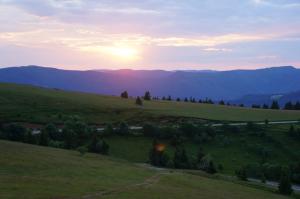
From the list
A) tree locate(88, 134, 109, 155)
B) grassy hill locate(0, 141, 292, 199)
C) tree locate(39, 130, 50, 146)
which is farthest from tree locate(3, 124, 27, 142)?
grassy hill locate(0, 141, 292, 199)

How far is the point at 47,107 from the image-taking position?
16400 centimetres

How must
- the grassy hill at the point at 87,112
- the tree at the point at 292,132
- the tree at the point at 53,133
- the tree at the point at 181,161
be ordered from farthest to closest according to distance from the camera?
the grassy hill at the point at 87,112, the tree at the point at 292,132, the tree at the point at 53,133, the tree at the point at 181,161

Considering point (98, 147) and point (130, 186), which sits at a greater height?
point (130, 186)

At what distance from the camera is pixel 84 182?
1998 inches

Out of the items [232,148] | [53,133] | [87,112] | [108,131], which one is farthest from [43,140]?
[87,112]

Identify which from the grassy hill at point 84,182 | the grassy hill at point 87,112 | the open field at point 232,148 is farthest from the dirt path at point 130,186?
the grassy hill at point 87,112

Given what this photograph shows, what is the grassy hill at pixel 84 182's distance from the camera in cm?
4362

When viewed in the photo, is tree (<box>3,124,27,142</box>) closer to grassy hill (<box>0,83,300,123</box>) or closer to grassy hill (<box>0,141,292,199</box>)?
grassy hill (<box>0,83,300,123</box>)

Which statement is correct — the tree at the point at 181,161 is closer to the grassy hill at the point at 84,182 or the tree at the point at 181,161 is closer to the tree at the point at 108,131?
the grassy hill at the point at 84,182

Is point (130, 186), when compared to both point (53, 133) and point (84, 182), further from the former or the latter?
point (53, 133)

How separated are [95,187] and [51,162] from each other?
1514cm

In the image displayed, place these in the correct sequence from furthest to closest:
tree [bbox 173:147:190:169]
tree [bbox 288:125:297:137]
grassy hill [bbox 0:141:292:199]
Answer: tree [bbox 288:125:297:137]
tree [bbox 173:147:190:169]
grassy hill [bbox 0:141:292:199]

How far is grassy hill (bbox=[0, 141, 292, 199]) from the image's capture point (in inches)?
1718

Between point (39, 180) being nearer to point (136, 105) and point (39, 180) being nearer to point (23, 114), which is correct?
→ point (23, 114)
